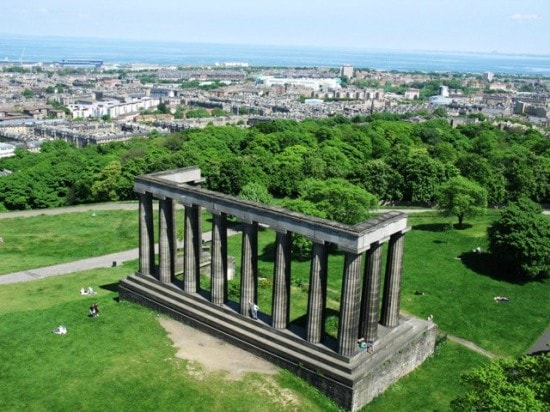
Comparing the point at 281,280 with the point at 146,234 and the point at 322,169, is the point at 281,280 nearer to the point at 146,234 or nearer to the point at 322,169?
the point at 146,234

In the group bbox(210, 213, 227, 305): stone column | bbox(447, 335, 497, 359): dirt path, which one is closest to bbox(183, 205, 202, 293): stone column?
bbox(210, 213, 227, 305): stone column

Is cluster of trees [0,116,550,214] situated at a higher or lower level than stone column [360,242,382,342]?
lower

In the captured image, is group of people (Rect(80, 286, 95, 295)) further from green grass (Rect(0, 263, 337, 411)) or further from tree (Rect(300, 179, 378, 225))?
tree (Rect(300, 179, 378, 225))

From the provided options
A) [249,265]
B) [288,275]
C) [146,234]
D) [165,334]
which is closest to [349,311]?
[288,275]

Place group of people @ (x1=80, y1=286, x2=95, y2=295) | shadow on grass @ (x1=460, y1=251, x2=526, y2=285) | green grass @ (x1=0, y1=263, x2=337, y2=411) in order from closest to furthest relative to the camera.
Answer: green grass @ (x1=0, y1=263, x2=337, y2=411) → group of people @ (x1=80, y1=286, x2=95, y2=295) → shadow on grass @ (x1=460, y1=251, x2=526, y2=285)

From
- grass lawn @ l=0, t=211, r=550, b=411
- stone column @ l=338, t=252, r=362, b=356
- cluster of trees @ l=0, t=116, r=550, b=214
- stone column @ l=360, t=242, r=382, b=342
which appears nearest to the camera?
stone column @ l=338, t=252, r=362, b=356

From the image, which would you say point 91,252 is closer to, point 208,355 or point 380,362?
point 208,355
